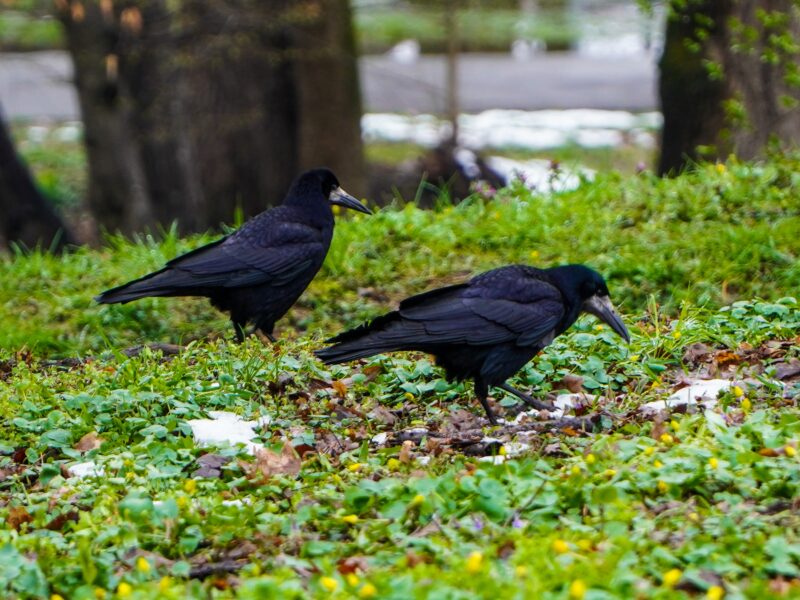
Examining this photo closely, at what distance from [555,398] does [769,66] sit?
597cm

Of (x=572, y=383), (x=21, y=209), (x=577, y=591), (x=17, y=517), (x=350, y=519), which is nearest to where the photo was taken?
(x=577, y=591)

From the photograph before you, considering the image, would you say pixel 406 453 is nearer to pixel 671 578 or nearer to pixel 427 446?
pixel 427 446

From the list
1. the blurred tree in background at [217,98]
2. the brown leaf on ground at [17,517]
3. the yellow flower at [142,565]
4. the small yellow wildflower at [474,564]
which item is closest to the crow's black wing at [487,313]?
the brown leaf on ground at [17,517]

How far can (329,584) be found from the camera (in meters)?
3.79

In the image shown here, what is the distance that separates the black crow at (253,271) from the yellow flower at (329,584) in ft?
12.4

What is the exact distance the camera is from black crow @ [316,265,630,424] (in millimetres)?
5750

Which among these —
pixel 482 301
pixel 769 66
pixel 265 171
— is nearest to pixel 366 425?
pixel 482 301

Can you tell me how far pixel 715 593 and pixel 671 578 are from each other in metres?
0.14

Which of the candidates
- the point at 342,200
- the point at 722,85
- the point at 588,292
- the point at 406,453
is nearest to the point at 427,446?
the point at 406,453

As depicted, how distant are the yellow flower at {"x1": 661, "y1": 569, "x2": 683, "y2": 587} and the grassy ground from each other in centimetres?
1

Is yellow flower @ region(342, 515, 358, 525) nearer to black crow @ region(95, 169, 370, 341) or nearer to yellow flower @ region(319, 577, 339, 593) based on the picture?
yellow flower @ region(319, 577, 339, 593)

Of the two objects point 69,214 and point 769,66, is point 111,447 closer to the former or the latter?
point 769,66

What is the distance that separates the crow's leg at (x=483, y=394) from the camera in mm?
5809

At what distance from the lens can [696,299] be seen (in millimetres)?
7863
